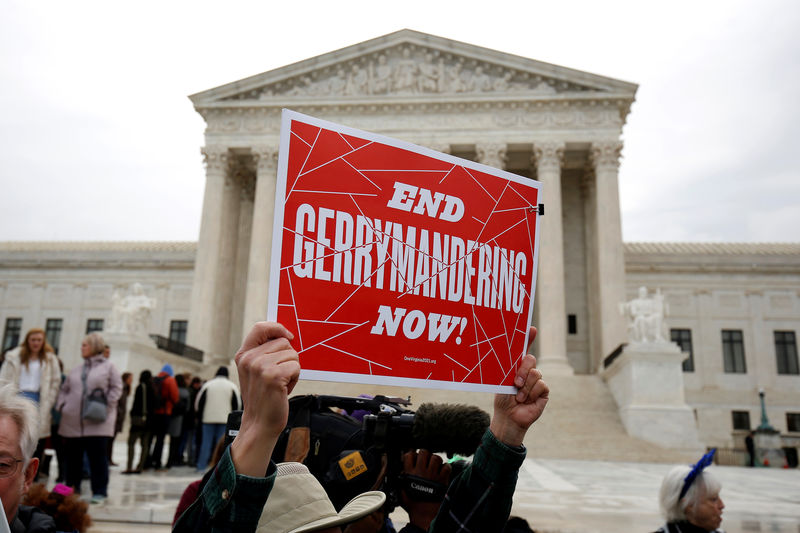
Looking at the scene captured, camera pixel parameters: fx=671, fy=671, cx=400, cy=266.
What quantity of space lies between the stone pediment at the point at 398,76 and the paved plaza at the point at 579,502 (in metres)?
22.2

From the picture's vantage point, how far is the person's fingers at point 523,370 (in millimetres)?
A: 2504

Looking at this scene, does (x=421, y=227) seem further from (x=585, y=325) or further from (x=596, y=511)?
(x=585, y=325)

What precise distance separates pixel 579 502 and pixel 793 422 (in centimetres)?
3254

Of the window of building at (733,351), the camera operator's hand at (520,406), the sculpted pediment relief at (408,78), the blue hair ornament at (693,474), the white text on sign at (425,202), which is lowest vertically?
the blue hair ornament at (693,474)

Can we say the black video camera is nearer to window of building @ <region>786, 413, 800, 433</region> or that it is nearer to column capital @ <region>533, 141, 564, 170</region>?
column capital @ <region>533, 141, 564, 170</region>

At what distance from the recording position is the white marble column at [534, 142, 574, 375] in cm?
2853

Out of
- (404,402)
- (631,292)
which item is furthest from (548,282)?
(404,402)

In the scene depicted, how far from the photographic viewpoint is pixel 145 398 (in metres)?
11.0

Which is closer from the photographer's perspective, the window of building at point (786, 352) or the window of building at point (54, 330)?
the window of building at point (786, 352)

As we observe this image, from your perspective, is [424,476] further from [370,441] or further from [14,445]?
[14,445]

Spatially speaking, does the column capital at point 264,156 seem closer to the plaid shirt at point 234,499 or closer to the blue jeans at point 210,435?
the blue jeans at point 210,435

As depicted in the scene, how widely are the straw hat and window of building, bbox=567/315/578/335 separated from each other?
109 ft

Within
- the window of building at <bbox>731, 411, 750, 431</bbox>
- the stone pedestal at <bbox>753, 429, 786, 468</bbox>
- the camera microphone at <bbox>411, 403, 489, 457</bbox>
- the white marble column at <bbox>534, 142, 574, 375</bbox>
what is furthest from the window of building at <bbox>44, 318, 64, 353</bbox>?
A: the camera microphone at <bbox>411, 403, 489, 457</bbox>

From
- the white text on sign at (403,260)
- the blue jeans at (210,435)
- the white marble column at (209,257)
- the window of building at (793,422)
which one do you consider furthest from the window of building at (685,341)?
the white text on sign at (403,260)
